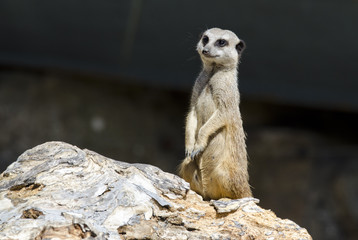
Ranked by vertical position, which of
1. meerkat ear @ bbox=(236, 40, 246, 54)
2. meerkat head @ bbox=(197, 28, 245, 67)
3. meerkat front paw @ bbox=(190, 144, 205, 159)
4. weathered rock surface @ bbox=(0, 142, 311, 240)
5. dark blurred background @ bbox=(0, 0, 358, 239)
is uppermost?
dark blurred background @ bbox=(0, 0, 358, 239)

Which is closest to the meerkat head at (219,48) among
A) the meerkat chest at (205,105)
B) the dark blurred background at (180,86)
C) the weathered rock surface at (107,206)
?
the meerkat chest at (205,105)

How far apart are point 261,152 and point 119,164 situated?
510 cm

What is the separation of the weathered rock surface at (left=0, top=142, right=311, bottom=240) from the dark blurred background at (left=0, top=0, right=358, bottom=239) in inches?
131

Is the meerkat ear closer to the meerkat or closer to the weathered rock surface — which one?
the meerkat

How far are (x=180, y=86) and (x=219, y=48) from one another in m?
3.57

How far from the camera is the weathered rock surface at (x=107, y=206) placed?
280 centimetres

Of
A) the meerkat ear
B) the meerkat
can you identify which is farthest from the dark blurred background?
the meerkat

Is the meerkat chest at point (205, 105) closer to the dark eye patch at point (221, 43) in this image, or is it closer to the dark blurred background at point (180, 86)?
the dark eye patch at point (221, 43)

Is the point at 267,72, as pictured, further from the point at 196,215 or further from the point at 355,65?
the point at 196,215

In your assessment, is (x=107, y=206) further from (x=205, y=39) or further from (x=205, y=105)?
(x=205, y=39)

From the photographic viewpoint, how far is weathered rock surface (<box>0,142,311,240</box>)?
2803 millimetres

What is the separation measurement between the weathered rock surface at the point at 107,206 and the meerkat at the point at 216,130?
1.77ft

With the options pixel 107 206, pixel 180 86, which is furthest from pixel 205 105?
pixel 180 86

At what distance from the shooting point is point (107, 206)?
300cm
